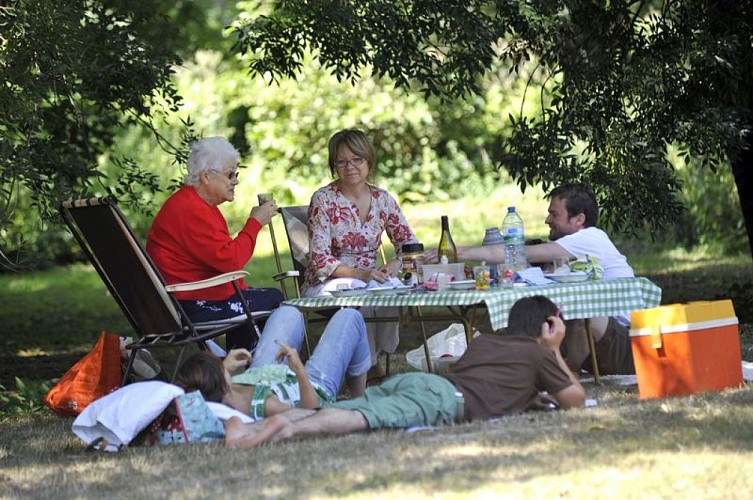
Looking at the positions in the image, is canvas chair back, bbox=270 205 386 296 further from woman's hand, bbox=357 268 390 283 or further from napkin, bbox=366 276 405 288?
napkin, bbox=366 276 405 288

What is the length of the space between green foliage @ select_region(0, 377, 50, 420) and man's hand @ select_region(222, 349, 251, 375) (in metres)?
1.71

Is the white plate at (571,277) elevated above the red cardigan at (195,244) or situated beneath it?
situated beneath

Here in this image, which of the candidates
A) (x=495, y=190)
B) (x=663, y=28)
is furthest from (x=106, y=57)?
(x=495, y=190)

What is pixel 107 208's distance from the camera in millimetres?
5664

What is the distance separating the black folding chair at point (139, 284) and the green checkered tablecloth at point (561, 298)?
53cm

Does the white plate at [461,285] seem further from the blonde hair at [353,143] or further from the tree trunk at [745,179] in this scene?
the tree trunk at [745,179]

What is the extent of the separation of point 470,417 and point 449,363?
59.1 inches

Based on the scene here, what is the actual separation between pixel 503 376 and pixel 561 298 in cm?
60

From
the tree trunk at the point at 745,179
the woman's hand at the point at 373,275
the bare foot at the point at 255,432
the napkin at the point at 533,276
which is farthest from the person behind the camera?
the tree trunk at the point at 745,179

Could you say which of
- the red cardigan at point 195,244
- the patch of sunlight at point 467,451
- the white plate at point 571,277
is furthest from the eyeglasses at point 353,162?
the patch of sunlight at point 467,451

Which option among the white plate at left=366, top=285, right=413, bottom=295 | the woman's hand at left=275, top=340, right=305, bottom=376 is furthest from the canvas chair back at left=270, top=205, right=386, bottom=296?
the woman's hand at left=275, top=340, right=305, bottom=376

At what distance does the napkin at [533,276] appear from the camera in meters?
5.42

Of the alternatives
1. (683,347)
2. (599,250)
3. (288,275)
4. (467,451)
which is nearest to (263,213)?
(288,275)

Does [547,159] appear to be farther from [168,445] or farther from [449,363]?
[168,445]
